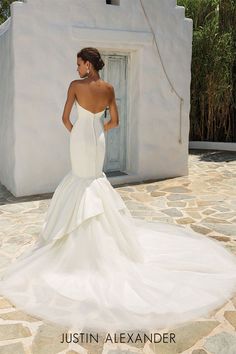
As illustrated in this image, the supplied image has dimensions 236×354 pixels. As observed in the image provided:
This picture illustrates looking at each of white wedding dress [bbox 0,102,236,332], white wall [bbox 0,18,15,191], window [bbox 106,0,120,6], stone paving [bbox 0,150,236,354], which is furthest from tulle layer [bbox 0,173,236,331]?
window [bbox 106,0,120,6]

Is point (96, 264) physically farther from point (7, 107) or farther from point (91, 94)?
point (7, 107)

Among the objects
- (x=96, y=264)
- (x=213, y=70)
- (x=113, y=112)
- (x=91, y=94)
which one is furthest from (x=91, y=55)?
(x=213, y=70)

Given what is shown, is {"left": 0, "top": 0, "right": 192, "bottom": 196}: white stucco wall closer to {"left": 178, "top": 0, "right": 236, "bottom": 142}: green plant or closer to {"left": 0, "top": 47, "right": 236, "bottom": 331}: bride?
{"left": 0, "top": 47, "right": 236, "bottom": 331}: bride

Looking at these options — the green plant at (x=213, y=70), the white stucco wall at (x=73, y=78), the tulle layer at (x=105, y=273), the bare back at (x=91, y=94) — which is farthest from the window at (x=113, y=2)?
the tulle layer at (x=105, y=273)

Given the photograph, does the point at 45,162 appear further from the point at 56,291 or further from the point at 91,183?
the point at 56,291

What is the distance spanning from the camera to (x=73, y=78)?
25.3 ft

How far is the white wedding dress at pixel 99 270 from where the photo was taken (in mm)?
3469

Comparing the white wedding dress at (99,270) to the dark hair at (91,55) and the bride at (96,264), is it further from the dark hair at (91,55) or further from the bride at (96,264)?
the dark hair at (91,55)

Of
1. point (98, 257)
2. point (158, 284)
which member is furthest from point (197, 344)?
point (98, 257)

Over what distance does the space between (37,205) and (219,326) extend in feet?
13.8

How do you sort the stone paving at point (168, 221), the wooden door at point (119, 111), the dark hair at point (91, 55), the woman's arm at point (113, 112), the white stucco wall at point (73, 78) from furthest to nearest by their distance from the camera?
the wooden door at point (119, 111)
the white stucco wall at point (73, 78)
the woman's arm at point (113, 112)
the dark hair at point (91, 55)
the stone paving at point (168, 221)

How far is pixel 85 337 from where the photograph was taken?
3.19m

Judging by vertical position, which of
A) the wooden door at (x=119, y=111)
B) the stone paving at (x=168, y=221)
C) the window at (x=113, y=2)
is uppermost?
the window at (x=113, y=2)

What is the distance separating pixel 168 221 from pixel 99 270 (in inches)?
90.7
